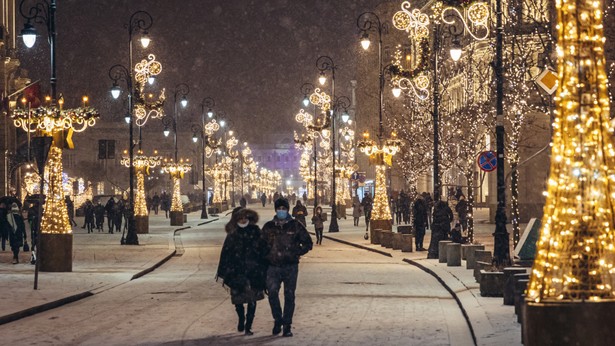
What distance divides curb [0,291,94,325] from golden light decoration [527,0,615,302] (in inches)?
341

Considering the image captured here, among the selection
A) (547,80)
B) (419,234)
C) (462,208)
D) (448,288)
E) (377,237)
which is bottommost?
(448,288)

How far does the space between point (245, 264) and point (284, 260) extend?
0.49 meters

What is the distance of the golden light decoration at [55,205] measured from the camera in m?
27.9

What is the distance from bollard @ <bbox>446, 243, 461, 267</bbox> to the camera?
29.4 metres

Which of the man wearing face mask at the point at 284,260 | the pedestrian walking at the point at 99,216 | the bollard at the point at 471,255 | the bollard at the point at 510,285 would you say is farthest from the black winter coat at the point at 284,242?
the pedestrian walking at the point at 99,216

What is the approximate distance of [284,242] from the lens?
1566cm

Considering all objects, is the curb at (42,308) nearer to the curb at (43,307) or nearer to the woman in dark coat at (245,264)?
the curb at (43,307)

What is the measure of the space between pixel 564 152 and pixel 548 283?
4.13 feet

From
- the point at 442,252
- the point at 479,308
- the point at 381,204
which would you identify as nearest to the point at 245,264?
the point at 479,308

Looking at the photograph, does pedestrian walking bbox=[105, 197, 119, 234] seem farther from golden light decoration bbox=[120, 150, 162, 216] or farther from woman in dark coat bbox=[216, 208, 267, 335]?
woman in dark coat bbox=[216, 208, 267, 335]

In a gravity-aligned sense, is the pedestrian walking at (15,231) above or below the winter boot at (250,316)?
above

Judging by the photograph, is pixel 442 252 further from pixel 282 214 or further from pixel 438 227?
pixel 282 214

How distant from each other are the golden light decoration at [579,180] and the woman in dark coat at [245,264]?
4730 millimetres

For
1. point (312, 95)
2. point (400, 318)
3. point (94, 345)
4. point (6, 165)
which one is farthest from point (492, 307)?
point (6, 165)
